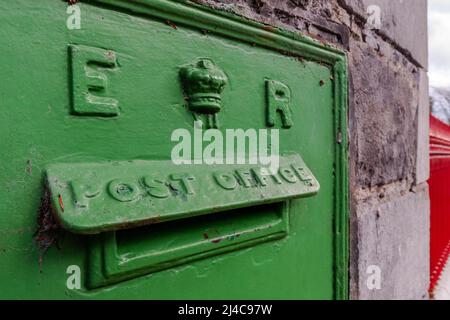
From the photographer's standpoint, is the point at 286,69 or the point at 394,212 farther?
the point at 394,212

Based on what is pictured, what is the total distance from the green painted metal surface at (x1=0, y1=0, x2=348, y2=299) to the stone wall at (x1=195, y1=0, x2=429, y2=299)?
0.29ft

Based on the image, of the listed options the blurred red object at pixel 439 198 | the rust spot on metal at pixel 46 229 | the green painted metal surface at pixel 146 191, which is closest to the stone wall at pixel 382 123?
the green painted metal surface at pixel 146 191

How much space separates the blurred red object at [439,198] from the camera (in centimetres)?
198

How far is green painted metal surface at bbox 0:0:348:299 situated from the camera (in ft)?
1.36

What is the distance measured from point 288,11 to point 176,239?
0.52 meters

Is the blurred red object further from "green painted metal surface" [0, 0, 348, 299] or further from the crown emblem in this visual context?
the crown emblem

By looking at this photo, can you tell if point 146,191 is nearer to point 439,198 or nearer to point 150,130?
point 150,130

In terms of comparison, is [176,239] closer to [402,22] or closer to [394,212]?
[394,212]

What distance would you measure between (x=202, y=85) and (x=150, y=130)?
0.36 feet

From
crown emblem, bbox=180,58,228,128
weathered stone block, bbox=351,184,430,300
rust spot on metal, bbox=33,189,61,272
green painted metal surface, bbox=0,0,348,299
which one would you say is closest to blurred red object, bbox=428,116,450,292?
weathered stone block, bbox=351,184,430,300

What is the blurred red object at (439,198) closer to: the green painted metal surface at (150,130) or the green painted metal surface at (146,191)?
the green painted metal surface at (150,130)

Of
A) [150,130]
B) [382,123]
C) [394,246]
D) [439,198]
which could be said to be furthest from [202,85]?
[439,198]
